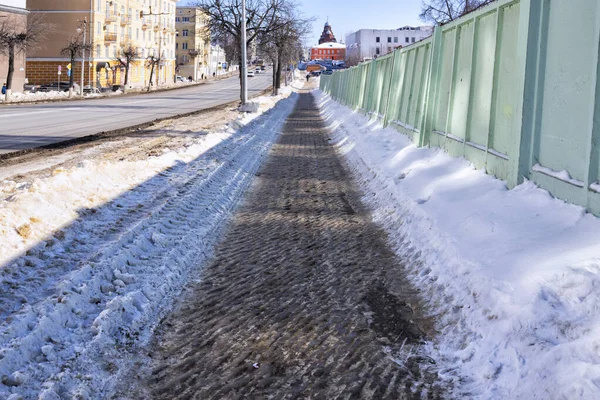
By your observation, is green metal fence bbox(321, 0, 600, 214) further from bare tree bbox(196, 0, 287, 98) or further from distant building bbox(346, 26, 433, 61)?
distant building bbox(346, 26, 433, 61)

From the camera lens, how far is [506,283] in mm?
4949

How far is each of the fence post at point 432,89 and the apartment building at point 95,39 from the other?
55764 mm

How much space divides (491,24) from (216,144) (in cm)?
929

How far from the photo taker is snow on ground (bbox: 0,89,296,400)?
4.21 meters

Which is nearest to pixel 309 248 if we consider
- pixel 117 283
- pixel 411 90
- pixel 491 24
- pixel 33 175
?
pixel 117 283

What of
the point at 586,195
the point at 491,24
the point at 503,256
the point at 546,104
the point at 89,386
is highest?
the point at 491,24

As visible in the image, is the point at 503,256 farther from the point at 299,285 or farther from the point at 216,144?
the point at 216,144

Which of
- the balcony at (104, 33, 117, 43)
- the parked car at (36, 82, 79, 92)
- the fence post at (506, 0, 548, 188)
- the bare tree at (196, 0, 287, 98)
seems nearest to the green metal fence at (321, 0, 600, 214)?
the fence post at (506, 0, 548, 188)

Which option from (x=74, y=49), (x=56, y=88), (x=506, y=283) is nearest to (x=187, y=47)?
(x=56, y=88)

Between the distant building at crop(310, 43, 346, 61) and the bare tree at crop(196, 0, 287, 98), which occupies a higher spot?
the distant building at crop(310, 43, 346, 61)

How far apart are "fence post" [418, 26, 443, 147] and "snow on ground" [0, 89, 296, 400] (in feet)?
14.3

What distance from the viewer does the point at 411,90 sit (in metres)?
16.8

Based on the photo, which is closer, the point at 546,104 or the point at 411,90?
the point at 546,104

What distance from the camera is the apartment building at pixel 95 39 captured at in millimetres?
71750
